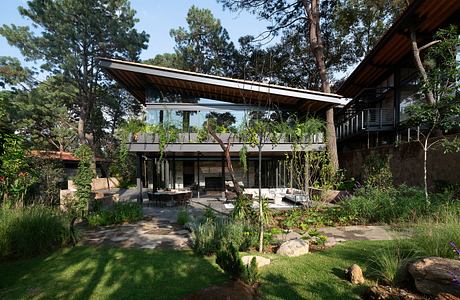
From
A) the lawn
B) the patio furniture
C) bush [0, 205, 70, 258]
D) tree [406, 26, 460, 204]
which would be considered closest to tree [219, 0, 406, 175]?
tree [406, 26, 460, 204]

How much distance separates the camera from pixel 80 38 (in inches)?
887

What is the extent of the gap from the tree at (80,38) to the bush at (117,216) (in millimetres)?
16496

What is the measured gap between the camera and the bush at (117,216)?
8656 millimetres

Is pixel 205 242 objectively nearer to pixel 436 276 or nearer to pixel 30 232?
pixel 30 232

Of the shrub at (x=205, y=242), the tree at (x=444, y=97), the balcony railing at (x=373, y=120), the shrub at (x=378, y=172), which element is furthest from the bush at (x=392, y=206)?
the balcony railing at (x=373, y=120)

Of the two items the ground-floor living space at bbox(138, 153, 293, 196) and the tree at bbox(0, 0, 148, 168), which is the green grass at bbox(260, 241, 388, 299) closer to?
the ground-floor living space at bbox(138, 153, 293, 196)

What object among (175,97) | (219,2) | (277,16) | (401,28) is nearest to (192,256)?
(175,97)

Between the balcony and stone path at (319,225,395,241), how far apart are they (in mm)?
5459

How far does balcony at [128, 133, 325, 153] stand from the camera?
41.3 ft

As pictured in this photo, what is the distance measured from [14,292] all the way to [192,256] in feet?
9.22

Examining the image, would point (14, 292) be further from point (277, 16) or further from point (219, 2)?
point (277, 16)

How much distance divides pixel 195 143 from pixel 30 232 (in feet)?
25.5

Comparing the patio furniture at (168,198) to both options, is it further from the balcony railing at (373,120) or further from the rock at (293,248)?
the balcony railing at (373,120)

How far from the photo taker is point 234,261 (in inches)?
163
